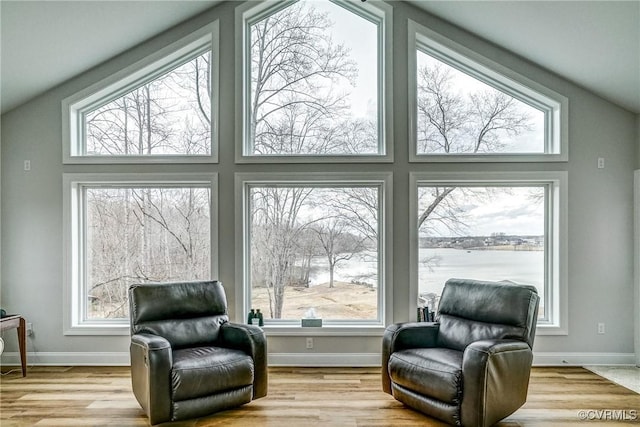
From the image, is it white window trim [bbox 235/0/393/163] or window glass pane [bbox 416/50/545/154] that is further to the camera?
window glass pane [bbox 416/50/545/154]

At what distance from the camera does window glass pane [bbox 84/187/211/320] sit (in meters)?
4.46

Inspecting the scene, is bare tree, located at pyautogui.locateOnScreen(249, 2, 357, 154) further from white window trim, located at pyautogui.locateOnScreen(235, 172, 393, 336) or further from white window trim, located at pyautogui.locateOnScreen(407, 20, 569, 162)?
white window trim, located at pyautogui.locateOnScreen(407, 20, 569, 162)

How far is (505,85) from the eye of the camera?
4.45m

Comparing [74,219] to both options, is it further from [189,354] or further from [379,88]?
[379,88]

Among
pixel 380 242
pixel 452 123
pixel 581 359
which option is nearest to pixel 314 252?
pixel 380 242

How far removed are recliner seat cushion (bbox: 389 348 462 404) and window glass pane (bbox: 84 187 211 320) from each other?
2232mm

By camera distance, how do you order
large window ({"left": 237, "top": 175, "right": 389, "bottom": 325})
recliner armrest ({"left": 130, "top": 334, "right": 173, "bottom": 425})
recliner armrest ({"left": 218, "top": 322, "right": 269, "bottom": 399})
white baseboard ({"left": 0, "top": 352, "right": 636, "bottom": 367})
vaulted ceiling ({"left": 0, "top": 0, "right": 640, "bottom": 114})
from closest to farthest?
recliner armrest ({"left": 130, "top": 334, "right": 173, "bottom": 425}), recliner armrest ({"left": 218, "top": 322, "right": 269, "bottom": 399}), vaulted ceiling ({"left": 0, "top": 0, "right": 640, "bottom": 114}), white baseboard ({"left": 0, "top": 352, "right": 636, "bottom": 367}), large window ({"left": 237, "top": 175, "right": 389, "bottom": 325})

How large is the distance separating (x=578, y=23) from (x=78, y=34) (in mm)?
4296

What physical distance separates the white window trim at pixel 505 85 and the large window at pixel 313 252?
0.87 meters

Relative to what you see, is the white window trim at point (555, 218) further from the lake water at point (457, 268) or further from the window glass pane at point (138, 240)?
the window glass pane at point (138, 240)

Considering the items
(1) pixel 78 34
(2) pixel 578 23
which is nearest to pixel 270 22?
(1) pixel 78 34

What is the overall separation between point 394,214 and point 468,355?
174 cm

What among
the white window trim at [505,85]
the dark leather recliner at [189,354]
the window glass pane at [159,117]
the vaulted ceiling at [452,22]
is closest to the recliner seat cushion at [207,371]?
the dark leather recliner at [189,354]

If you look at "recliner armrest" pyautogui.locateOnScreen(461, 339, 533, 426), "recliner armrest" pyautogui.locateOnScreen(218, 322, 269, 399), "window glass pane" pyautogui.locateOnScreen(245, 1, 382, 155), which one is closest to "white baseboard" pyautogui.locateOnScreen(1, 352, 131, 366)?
"recliner armrest" pyautogui.locateOnScreen(218, 322, 269, 399)
